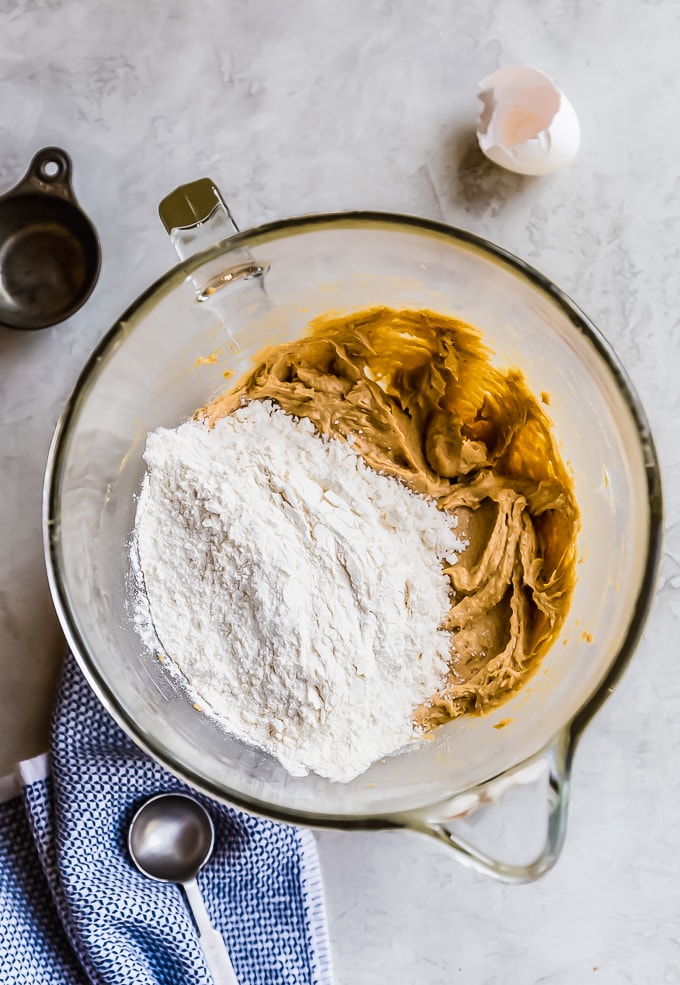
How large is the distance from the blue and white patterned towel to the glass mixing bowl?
242 millimetres

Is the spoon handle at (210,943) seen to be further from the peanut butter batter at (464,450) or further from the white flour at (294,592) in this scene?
the peanut butter batter at (464,450)

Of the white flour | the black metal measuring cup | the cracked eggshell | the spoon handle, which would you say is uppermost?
the black metal measuring cup

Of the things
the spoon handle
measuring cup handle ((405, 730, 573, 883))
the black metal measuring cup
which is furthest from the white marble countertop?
measuring cup handle ((405, 730, 573, 883))

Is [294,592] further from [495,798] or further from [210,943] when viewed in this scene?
[210,943]

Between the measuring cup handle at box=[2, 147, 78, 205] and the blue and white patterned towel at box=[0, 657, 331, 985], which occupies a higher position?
the measuring cup handle at box=[2, 147, 78, 205]

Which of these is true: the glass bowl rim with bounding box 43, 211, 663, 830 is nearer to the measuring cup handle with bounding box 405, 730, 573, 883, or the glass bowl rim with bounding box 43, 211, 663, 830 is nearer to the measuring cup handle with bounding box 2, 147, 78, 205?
the measuring cup handle with bounding box 405, 730, 573, 883

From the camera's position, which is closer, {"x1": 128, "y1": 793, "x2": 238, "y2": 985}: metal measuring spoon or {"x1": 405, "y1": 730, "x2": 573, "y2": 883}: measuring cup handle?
{"x1": 405, "y1": 730, "x2": 573, "y2": 883}: measuring cup handle

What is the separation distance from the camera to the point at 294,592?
114cm

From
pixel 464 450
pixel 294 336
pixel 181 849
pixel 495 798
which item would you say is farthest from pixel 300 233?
pixel 181 849

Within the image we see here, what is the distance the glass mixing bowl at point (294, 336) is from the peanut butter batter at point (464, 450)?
0.10 ft

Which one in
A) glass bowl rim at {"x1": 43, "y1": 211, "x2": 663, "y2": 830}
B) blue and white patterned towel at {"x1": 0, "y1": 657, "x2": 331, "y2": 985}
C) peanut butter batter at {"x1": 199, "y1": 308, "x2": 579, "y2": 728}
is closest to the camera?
glass bowl rim at {"x1": 43, "y1": 211, "x2": 663, "y2": 830}

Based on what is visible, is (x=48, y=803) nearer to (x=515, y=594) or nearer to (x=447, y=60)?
(x=515, y=594)

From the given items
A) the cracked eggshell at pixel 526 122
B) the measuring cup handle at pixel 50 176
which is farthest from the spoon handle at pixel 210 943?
the cracked eggshell at pixel 526 122

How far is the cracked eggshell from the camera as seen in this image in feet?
4.51
